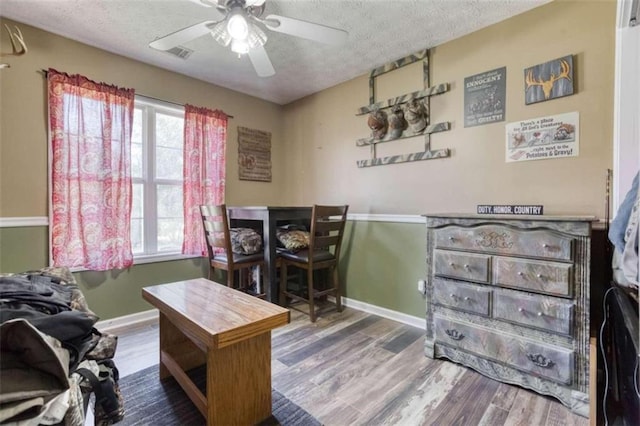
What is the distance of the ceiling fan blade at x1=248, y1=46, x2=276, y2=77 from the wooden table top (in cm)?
148

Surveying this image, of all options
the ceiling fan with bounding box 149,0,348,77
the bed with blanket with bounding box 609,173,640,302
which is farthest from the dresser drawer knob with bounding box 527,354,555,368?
the ceiling fan with bounding box 149,0,348,77

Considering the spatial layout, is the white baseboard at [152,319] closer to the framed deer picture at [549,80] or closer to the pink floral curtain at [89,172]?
the pink floral curtain at [89,172]

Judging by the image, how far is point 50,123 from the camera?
213 centimetres

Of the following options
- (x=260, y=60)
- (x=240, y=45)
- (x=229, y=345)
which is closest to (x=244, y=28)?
(x=240, y=45)

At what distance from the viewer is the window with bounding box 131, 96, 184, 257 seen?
264 centimetres

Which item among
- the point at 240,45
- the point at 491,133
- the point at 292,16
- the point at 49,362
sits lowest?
the point at 49,362

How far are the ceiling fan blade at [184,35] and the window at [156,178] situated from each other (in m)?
1.06

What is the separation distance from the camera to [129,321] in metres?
2.50

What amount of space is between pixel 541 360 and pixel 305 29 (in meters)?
2.22

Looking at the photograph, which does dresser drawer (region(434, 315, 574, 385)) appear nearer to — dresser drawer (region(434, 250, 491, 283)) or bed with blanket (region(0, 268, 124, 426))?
dresser drawer (region(434, 250, 491, 283))

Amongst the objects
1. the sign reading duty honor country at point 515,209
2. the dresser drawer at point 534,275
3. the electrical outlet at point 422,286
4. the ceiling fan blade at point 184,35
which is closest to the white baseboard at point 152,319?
the electrical outlet at point 422,286

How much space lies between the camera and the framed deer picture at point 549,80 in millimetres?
1818

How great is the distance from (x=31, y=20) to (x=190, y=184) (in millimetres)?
1539

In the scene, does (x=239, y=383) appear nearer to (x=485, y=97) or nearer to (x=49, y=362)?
(x=49, y=362)
